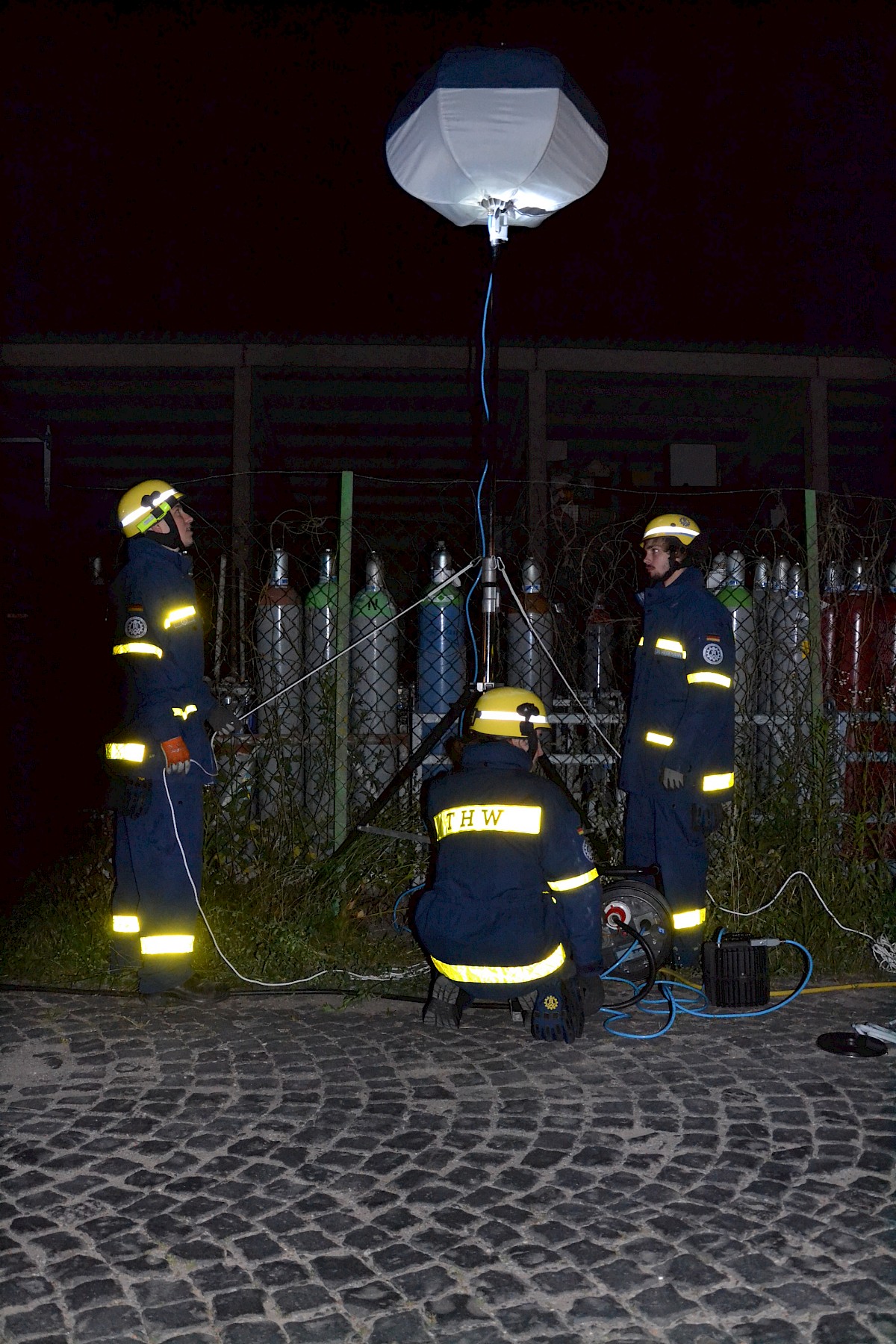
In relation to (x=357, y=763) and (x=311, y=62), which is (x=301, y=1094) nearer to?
(x=357, y=763)

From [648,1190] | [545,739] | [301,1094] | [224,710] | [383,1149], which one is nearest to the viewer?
[648,1190]

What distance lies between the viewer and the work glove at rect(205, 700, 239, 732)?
17.0 ft

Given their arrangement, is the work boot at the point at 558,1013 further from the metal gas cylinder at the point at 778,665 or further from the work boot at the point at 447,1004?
the metal gas cylinder at the point at 778,665

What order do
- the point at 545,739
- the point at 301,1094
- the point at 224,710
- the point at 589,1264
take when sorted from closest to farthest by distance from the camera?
the point at 589,1264 → the point at 301,1094 → the point at 224,710 → the point at 545,739

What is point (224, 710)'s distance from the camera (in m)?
5.21

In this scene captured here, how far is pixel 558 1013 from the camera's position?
4422mm

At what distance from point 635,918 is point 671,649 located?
127 cm

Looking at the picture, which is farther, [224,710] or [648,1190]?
[224,710]

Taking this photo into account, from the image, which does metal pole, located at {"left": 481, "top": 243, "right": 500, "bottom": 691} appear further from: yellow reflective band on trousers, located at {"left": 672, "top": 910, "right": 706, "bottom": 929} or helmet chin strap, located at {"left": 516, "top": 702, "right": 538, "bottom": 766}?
yellow reflective band on trousers, located at {"left": 672, "top": 910, "right": 706, "bottom": 929}

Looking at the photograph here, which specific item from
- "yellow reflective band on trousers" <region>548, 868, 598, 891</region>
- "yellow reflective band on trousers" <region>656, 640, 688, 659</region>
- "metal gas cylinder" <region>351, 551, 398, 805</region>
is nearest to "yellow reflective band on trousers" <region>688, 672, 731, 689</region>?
"yellow reflective band on trousers" <region>656, 640, 688, 659</region>

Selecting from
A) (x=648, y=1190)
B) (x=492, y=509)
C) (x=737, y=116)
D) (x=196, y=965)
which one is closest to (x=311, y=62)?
(x=737, y=116)

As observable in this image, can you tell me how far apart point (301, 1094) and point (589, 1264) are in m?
1.40

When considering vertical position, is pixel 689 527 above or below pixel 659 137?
below

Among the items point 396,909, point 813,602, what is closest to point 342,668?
point 396,909
